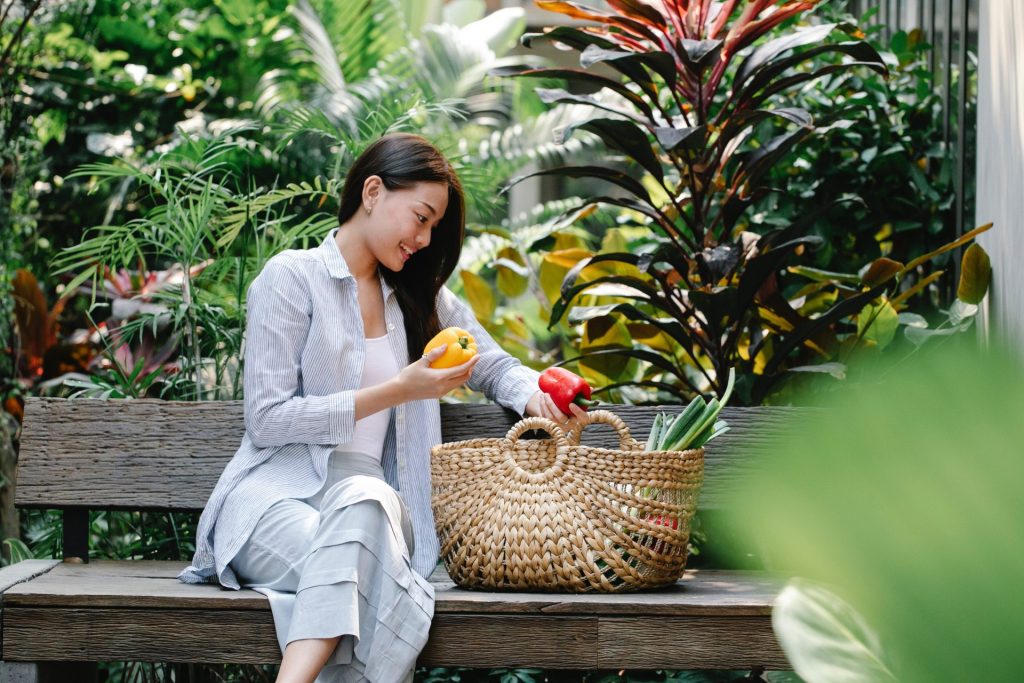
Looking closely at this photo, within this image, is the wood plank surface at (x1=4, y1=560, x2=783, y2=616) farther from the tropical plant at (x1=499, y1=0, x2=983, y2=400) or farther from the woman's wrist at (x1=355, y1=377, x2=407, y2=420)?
the tropical plant at (x1=499, y1=0, x2=983, y2=400)

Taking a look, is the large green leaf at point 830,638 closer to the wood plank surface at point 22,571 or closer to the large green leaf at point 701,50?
the wood plank surface at point 22,571

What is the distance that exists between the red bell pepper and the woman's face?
44cm

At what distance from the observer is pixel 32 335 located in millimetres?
4660

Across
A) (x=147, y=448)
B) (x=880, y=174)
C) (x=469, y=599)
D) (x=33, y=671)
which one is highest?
(x=880, y=174)

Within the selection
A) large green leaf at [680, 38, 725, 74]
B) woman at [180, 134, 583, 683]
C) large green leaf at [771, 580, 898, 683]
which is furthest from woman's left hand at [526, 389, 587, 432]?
large green leaf at [771, 580, 898, 683]

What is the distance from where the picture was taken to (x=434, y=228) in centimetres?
267

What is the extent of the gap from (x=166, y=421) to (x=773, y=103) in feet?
6.79

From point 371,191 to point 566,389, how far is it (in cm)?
66

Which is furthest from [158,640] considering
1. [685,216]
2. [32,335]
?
[32,335]

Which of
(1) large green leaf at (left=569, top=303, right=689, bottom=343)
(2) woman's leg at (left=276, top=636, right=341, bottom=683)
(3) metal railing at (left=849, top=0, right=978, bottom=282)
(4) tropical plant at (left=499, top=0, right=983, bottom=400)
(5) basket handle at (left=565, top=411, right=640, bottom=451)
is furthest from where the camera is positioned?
(3) metal railing at (left=849, top=0, right=978, bottom=282)

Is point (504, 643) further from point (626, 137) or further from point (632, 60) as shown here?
point (632, 60)

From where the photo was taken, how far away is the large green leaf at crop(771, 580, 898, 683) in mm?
425

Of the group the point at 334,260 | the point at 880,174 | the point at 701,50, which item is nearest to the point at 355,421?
the point at 334,260

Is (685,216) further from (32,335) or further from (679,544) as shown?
(32,335)
